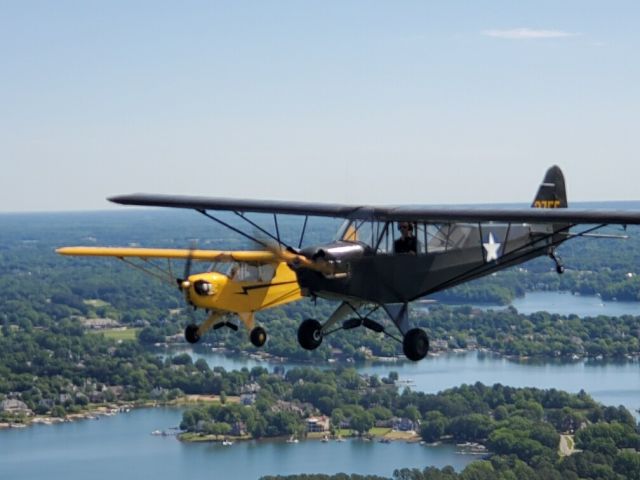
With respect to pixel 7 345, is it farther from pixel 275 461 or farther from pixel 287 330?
pixel 275 461

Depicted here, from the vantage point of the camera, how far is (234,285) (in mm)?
33844

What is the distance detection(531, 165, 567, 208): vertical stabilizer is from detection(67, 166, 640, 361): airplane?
6.07m

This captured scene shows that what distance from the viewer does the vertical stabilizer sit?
104ft

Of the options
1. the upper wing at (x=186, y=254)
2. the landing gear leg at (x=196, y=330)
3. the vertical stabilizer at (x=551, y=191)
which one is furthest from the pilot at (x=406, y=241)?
the landing gear leg at (x=196, y=330)

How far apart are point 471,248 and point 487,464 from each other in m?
79.1

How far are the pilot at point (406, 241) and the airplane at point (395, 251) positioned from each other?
2 cm

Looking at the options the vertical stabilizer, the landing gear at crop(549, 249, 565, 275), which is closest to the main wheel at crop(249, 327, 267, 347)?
the vertical stabilizer

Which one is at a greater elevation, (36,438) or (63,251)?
(63,251)

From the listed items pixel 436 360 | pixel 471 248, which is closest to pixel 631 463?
pixel 436 360

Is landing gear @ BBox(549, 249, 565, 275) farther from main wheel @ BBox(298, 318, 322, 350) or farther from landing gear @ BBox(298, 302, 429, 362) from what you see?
main wheel @ BBox(298, 318, 322, 350)

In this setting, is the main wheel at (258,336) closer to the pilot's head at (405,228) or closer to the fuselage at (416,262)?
the fuselage at (416,262)

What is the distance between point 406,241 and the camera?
23.1 m

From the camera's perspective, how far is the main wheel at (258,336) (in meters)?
32.8

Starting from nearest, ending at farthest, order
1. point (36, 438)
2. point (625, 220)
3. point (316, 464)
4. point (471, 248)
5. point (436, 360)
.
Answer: point (625, 220) < point (471, 248) < point (316, 464) < point (36, 438) < point (436, 360)
